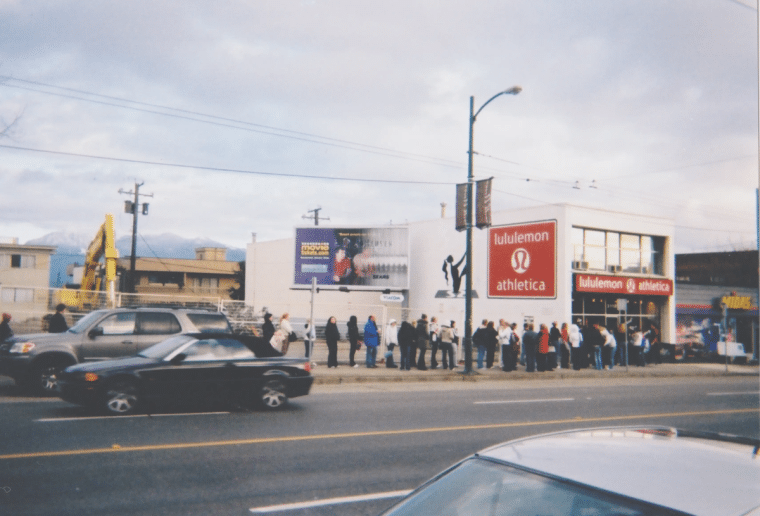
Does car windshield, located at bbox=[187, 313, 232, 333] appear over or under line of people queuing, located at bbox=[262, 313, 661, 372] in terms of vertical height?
over

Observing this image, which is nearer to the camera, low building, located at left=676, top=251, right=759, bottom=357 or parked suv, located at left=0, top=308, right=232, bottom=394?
parked suv, located at left=0, top=308, right=232, bottom=394

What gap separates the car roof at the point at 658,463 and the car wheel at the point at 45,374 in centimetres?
1234

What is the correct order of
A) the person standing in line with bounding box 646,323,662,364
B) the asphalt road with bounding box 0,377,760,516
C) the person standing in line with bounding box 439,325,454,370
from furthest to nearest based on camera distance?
the person standing in line with bounding box 646,323,662,364
the person standing in line with bounding box 439,325,454,370
the asphalt road with bounding box 0,377,760,516

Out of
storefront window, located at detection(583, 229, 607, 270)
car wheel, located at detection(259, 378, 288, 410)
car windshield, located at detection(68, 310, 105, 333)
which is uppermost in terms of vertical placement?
storefront window, located at detection(583, 229, 607, 270)

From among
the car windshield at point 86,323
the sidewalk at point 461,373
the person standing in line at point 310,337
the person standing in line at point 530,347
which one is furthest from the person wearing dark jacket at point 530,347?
the car windshield at point 86,323

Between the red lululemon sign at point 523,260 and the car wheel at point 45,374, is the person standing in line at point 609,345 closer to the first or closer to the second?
the red lululemon sign at point 523,260

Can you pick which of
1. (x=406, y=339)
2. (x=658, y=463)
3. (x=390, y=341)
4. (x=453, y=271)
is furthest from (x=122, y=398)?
(x=453, y=271)

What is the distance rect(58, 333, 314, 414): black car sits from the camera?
1070 centimetres

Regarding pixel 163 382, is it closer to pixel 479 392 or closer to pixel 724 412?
pixel 479 392

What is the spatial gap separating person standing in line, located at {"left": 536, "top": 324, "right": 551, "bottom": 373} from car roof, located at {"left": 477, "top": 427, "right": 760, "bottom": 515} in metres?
21.2

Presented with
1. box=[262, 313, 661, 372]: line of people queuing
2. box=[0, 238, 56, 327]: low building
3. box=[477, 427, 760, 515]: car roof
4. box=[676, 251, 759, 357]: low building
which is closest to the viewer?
box=[477, 427, 760, 515]: car roof

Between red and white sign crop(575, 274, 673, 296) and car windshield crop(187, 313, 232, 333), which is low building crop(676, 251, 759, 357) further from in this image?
car windshield crop(187, 313, 232, 333)

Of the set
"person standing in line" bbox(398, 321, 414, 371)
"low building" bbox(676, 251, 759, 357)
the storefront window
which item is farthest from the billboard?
"person standing in line" bbox(398, 321, 414, 371)

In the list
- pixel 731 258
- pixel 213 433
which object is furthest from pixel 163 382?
pixel 731 258
